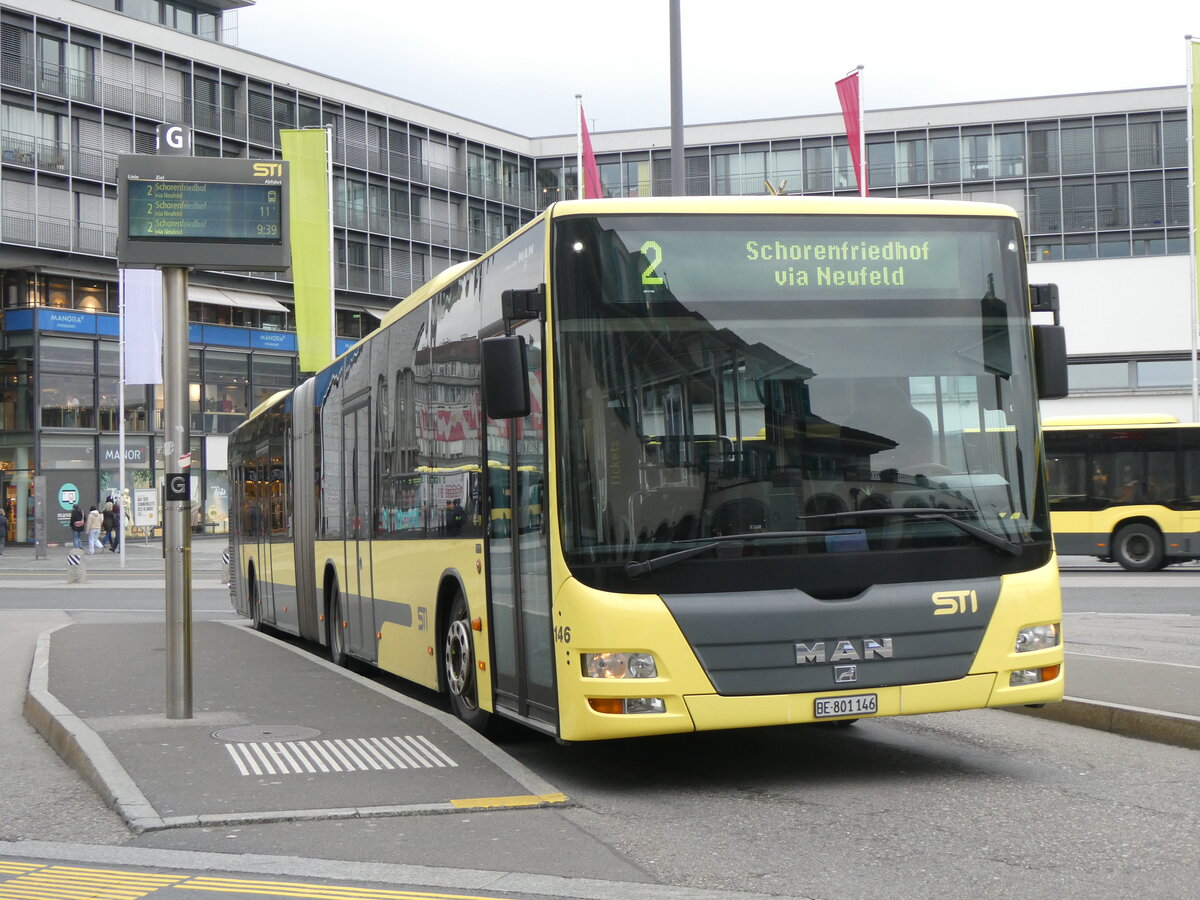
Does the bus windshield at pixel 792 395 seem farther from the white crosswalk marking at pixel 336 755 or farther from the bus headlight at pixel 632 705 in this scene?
the white crosswalk marking at pixel 336 755

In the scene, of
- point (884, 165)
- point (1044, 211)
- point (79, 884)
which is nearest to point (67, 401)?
point (884, 165)

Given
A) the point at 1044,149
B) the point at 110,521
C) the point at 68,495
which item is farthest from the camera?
the point at 1044,149

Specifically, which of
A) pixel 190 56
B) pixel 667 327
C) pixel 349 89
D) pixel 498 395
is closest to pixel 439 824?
pixel 498 395

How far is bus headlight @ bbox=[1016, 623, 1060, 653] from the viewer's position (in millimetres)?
8203

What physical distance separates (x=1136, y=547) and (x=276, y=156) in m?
37.4

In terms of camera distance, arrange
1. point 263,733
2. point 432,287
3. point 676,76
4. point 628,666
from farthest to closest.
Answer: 1. point 676,76
2. point 432,287
3. point 263,733
4. point 628,666

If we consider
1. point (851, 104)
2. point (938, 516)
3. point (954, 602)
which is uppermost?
point (851, 104)

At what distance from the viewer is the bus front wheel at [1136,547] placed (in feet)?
96.3

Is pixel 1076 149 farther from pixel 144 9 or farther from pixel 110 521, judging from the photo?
pixel 110 521

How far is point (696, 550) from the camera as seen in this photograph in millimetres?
7727

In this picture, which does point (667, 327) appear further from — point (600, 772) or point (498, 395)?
point (600, 772)

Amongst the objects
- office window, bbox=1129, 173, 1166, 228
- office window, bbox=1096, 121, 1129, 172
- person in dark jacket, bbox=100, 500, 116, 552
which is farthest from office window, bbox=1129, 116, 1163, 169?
person in dark jacket, bbox=100, 500, 116, 552

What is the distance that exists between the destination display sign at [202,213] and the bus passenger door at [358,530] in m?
3.00

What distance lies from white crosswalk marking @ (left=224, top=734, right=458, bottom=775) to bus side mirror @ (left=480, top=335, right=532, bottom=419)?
2.08 metres
